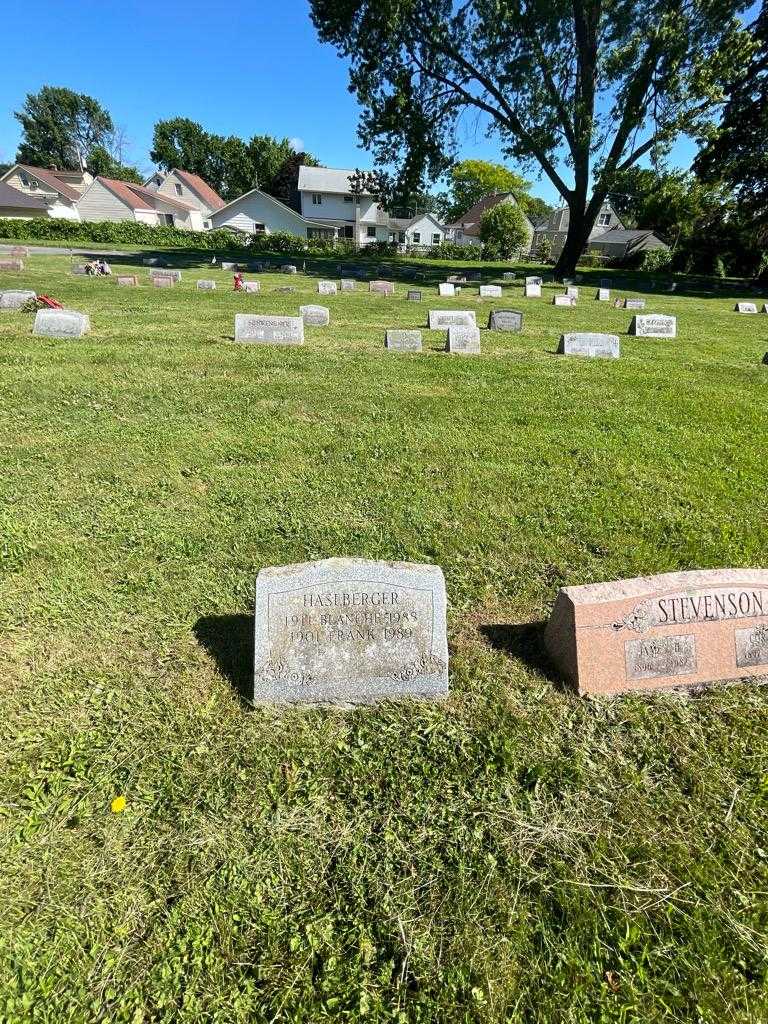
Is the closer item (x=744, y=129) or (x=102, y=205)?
(x=744, y=129)

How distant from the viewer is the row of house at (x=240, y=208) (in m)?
52.3

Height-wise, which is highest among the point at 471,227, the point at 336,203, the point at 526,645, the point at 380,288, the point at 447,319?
the point at 471,227

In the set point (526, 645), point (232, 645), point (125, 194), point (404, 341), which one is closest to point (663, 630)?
point (526, 645)

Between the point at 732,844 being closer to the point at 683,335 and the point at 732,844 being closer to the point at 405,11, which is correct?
the point at 683,335

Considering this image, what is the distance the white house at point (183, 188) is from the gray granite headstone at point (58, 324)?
58965mm

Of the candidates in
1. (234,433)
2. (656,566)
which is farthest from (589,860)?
(234,433)

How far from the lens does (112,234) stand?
43812 mm

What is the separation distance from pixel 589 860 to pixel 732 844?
0.63 metres

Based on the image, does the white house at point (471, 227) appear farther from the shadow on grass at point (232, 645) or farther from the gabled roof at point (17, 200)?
the shadow on grass at point (232, 645)

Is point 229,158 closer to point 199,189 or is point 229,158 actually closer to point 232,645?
point 199,189

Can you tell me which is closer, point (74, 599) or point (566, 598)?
point (566, 598)

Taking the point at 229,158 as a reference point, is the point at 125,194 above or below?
below

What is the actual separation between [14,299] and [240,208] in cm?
4715

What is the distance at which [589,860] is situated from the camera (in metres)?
2.16
